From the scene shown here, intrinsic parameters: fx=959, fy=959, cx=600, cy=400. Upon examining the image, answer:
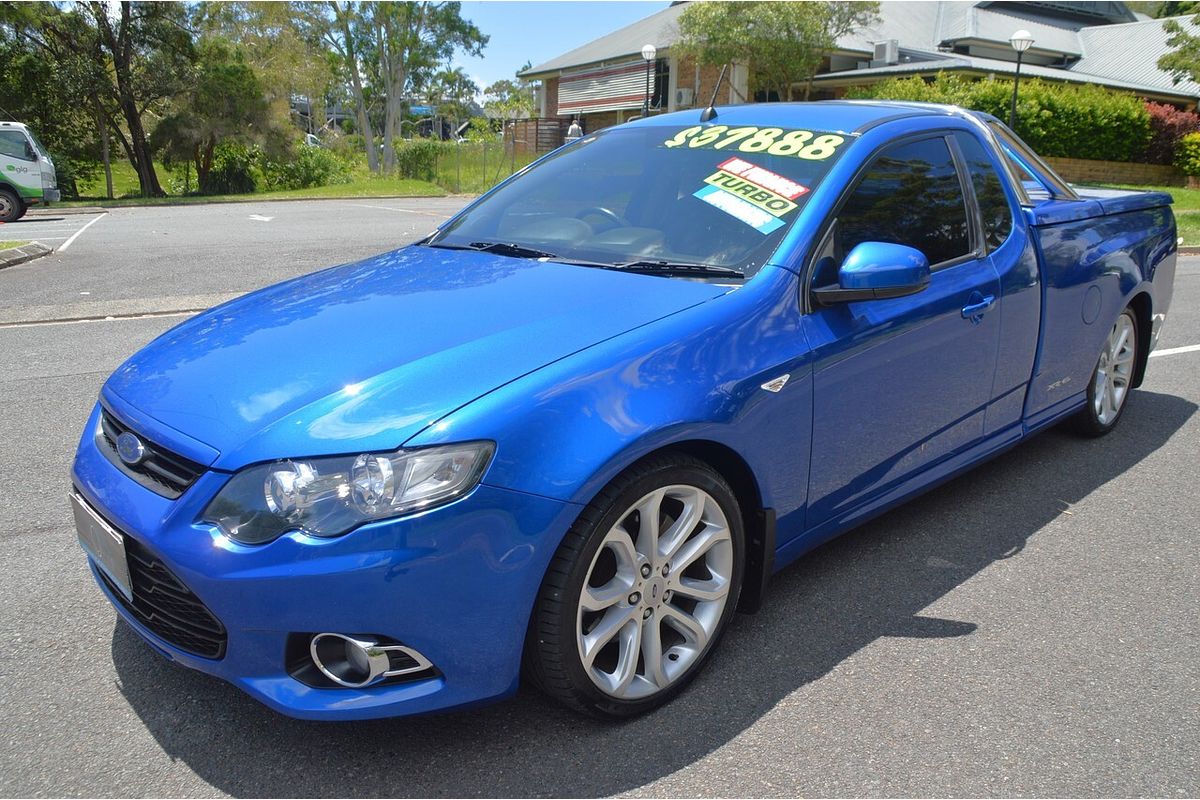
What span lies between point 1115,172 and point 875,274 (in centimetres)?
2847

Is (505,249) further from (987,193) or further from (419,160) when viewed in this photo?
(419,160)

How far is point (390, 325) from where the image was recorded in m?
2.75

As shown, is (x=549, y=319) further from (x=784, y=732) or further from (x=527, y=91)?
(x=527, y=91)

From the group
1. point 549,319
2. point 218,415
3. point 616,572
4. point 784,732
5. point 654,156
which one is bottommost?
point 784,732

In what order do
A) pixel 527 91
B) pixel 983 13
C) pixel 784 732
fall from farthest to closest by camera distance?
pixel 527 91
pixel 983 13
pixel 784 732

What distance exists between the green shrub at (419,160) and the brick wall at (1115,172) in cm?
2061

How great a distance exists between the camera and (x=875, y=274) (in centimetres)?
290

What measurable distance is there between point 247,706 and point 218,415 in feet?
2.70

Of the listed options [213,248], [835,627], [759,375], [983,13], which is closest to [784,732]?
[835,627]

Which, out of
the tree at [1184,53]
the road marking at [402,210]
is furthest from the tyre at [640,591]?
the tree at [1184,53]

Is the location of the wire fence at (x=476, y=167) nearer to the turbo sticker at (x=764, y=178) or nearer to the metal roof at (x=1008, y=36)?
the metal roof at (x=1008, y=36)

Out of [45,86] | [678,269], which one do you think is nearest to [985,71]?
[45,86]

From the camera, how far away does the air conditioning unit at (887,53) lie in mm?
33625

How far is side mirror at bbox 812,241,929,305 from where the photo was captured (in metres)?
2.90
